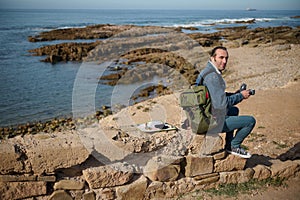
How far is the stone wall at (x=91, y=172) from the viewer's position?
12.5 feet

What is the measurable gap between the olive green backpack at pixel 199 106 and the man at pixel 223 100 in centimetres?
9

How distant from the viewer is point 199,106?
430 cm

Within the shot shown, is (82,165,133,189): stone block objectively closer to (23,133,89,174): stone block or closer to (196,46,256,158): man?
(23,133,89,174): stone block

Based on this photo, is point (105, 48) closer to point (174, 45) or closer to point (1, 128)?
point (174, 45)

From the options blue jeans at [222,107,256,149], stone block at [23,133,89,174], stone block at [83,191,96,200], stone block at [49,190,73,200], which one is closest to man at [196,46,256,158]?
blue jeans at [222,107,256,149]

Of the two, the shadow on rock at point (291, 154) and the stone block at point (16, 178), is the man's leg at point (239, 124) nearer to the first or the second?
the shadow on rock at point (291, 154)

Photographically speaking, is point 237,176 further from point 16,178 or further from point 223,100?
point 16,178

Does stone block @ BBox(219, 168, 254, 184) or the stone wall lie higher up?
the stone wall

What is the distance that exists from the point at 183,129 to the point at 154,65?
1622 cm

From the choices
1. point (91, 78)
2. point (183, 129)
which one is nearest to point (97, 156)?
point (183, 129)

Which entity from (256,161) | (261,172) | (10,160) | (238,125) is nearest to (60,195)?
(10,160)

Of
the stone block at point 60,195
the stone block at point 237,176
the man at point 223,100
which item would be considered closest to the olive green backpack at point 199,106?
the man at point 223,100

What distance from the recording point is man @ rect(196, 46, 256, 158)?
4148 mm

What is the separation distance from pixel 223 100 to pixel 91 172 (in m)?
2.10
